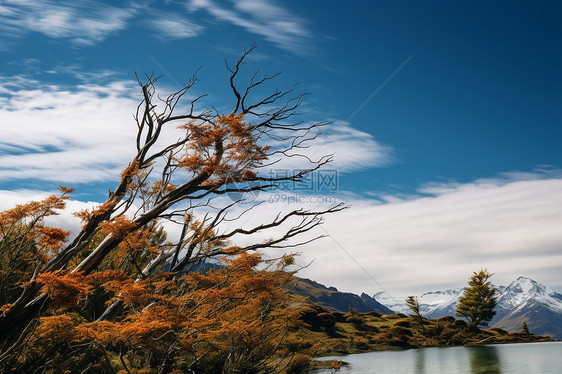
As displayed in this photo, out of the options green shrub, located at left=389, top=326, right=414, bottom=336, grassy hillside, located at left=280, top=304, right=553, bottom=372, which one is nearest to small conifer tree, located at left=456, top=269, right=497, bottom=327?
grassy hillside, located at left=280, top=304, right=553, bottom=372

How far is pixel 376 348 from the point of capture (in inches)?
1404

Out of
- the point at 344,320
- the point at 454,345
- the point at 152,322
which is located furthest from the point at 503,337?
the point at 152,322

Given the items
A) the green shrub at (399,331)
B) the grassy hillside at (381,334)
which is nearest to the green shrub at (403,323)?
the grassy hillside at (381,334)

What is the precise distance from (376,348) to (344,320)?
344 inches

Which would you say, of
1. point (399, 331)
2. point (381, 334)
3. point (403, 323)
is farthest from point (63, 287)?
point (403, 323)

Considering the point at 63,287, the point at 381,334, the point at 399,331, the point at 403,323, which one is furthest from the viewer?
the point at 403,323

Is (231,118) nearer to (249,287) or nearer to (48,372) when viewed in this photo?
(249,287)

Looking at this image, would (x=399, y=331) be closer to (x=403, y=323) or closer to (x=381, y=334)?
(x=381, y=334)

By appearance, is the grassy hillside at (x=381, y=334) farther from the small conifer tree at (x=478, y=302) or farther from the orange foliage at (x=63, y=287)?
the orange foliage at (x=63, y=287)

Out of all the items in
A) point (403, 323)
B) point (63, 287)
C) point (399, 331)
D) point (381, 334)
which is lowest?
point (381, 334)

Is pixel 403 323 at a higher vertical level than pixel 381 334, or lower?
higher

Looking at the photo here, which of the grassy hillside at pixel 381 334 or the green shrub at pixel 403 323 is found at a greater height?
the green shrub at pixel 403 323

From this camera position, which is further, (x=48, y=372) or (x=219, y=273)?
(x=219, y=273)

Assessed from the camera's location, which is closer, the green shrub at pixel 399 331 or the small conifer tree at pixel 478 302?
the green shrub at pixel 399 331
